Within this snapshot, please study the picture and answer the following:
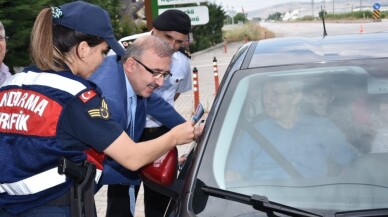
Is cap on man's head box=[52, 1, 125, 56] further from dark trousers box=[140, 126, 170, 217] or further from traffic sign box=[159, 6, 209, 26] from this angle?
traffic sign box=[159, 6, 209, 26]

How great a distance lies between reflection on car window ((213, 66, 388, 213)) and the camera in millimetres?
1906

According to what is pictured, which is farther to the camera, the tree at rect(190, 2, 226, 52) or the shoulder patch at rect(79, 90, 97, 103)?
the tree at rect(190, 2, 226, 52)

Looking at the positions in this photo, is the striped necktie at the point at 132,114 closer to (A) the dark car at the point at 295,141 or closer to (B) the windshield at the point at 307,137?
(A) the dark car at the point at 295,141

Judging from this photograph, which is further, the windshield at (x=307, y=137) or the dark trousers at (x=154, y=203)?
the dark trousers at (x=154, y=203)

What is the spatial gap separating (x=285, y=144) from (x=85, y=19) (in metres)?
0.99

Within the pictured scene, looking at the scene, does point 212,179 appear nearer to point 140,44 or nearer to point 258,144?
point 258,144

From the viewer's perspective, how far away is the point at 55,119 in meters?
1.96

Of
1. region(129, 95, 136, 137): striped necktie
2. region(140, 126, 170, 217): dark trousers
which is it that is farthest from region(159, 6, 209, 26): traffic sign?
region(129, 95, 136, 137): striped necktie

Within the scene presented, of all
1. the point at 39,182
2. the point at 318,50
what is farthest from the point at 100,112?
the point at 318,50

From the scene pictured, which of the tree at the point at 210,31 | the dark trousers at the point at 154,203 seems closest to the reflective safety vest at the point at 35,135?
the dark trousers at the point at 154,203

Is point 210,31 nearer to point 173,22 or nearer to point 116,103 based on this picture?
point 173,22

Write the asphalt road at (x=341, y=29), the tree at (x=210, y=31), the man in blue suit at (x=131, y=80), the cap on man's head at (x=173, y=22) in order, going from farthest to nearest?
1. the asphalt road at (x=341, y=29)
2. the tree at (x=210, y=31)
3. the cap on man's head at (x=173, y=22)
4. the man in blue suit at (x=131, y=80)

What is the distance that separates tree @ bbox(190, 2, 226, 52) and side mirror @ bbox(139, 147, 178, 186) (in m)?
29.4

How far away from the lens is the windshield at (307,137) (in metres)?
1.90
